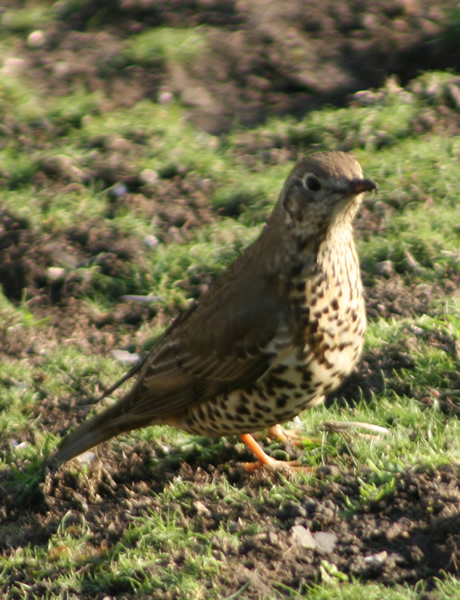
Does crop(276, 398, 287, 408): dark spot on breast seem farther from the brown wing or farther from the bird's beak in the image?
the bird's beak

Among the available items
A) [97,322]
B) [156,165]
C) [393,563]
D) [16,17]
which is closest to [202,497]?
[393,563]

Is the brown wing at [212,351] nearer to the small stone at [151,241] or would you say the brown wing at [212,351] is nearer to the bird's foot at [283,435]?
the bird's foot at [283,435]

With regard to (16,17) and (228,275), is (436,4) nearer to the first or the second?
(16,17)

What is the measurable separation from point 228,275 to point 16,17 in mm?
5716

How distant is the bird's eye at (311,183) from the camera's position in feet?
11.7

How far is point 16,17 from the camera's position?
8727 millimetres

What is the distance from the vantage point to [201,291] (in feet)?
19.2

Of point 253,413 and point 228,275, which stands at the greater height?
point 228,275

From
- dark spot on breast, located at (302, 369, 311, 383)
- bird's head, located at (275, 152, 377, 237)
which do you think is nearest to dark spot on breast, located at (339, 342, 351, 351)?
dark spot on breast, located at (302, 369, 311, 383)

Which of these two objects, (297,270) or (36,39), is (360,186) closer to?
(297,270)

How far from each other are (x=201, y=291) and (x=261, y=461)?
200 cm

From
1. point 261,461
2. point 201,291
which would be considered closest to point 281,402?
point 261,461

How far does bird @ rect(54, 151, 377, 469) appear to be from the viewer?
363 cm

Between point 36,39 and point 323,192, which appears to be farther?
point 36,39
